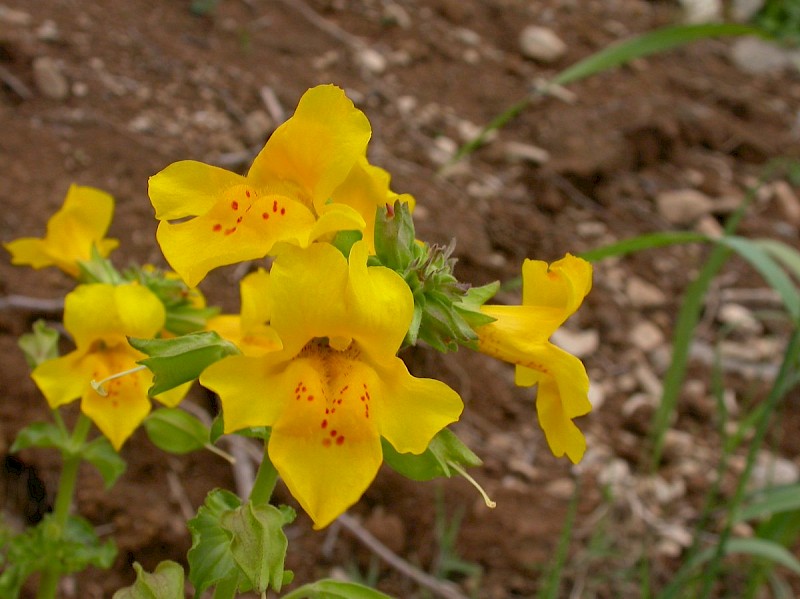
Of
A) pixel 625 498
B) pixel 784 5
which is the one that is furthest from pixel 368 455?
pixel 784 5

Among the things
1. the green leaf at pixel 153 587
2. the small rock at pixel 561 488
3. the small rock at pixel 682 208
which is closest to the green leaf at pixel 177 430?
the green leaf at pixel 153 587

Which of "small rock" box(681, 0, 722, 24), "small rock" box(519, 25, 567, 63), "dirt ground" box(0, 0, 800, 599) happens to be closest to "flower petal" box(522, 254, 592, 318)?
"dirt ground" box(0, 0, 800, 599)

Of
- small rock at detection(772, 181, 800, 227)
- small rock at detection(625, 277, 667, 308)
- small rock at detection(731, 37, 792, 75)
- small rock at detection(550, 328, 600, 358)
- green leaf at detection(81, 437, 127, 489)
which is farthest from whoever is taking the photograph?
small rock at detection(731, 37, 792, 75)

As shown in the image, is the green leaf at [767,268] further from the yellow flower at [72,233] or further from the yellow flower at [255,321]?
the yellow flower at [72,233]

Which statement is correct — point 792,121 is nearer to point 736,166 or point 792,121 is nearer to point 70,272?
point 736,166

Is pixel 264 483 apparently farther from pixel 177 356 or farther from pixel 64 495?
pixel 64 495

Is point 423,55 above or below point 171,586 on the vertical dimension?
below

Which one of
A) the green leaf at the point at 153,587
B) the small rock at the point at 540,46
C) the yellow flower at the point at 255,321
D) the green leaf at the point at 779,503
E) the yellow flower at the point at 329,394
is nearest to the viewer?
the yellow flower at the point at 329,394

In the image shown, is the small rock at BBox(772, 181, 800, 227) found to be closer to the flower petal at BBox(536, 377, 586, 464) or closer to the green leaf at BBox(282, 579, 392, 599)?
the flower petal at BBox(536, 377, 586, 464)
